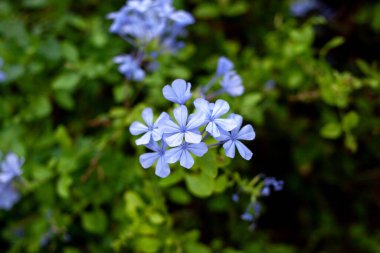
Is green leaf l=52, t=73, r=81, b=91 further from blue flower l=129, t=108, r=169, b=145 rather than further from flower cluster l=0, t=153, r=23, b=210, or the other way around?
blue flower l=129, t=108, r=169, b=145

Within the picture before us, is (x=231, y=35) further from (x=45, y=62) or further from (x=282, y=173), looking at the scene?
(x=45, y=62)

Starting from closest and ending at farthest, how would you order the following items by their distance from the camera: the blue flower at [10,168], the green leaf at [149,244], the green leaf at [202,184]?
the green leaf at [202,184]
the green leaf at [149,244]
the blue flower at [10,168]

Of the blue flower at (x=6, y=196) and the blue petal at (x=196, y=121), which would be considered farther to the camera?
the blue flower at (x=6, y=196)

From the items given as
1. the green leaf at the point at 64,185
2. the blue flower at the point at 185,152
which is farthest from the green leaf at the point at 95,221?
the blue flower at the point at 185,152

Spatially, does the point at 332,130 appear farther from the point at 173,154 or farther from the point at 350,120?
the point at 173,154

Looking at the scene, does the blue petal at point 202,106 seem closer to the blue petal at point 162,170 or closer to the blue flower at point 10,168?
the blue petal at point 162,170

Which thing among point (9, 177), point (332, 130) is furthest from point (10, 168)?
point (332, 130)

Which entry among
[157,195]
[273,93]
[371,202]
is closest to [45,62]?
[157,195]
